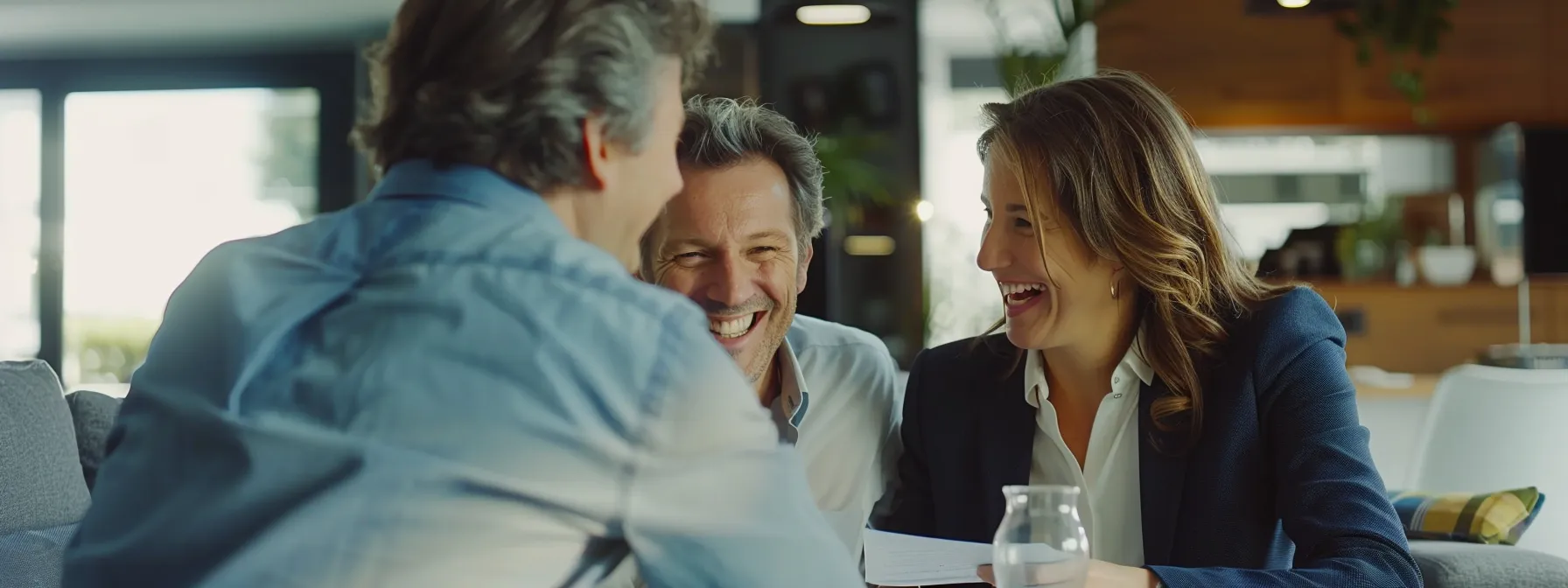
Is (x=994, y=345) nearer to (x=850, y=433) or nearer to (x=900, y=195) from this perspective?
(x=850, y=433)

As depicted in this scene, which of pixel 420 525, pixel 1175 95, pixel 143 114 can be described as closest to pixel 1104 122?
pixel 420 525

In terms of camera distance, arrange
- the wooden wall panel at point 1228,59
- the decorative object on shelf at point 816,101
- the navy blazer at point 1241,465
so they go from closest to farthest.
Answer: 1. the navy blazer at point 1241,465
2. the wooden wall panel at point 1228,59
3. the decorative object on shelf at point 816,101

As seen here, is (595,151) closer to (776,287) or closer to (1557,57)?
(776,287)

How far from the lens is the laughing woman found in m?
1.62

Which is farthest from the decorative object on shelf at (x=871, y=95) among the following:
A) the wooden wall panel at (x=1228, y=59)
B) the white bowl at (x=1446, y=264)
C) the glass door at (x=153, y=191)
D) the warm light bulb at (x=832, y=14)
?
the glass door at (x=153, y=191)

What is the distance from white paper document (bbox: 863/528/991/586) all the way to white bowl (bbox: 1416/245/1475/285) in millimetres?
5045

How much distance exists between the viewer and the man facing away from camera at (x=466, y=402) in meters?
0.79

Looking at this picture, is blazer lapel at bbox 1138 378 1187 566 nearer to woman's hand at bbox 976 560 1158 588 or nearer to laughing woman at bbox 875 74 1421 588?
laughing woman at bbox 875 74 1421 588

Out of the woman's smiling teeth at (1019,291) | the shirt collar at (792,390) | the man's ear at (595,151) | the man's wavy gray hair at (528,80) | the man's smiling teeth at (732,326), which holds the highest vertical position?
the man's wavy gray hair at (528,80)

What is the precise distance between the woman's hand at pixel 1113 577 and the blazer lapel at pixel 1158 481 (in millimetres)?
294

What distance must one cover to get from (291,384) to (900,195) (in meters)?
5.73

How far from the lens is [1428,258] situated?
5770 millimetres

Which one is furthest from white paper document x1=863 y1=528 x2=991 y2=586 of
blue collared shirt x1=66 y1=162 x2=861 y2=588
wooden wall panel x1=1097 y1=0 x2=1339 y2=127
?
wooden wall panel x1=1097 y1=0 x2=1339 y2=127

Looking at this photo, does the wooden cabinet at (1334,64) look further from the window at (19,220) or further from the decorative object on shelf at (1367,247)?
the window at (19,220)
